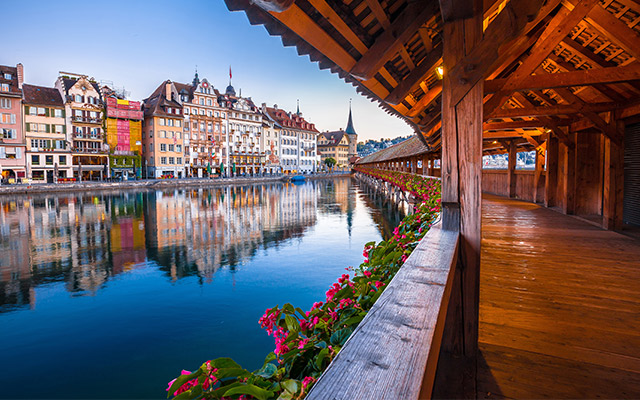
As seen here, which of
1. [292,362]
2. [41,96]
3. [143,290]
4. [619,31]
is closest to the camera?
[292,362]

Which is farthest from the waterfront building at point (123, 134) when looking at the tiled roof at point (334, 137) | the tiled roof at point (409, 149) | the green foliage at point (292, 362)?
the tiled roof at point (334, 137)

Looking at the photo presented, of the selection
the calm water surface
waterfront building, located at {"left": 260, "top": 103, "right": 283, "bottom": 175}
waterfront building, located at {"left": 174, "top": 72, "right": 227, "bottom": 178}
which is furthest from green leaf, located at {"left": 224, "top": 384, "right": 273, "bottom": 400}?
waterfront building, located at {"left": 260, "top": 103, "right": 283, "bottom": 175}

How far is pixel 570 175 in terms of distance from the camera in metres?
9.71

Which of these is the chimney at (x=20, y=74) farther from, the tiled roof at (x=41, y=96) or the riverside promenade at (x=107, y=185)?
the riverside promenade at (x=107, y=185)

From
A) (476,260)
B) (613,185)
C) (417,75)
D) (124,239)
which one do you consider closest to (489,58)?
(476,260)

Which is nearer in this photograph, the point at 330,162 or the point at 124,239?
the point at 124,239

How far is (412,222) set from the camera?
5.28m

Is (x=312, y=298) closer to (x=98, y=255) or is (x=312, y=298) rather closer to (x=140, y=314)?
(x=140, y=314)

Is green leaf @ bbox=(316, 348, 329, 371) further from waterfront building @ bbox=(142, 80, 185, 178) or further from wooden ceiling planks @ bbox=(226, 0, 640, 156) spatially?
waterfront building @ bbox=(142, 80, 185, 178)

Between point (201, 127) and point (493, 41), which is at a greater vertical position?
point (201, 127)

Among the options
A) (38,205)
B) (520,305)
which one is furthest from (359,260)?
(38,205)

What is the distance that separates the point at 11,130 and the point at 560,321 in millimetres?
51847

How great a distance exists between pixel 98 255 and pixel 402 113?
11.1 metres

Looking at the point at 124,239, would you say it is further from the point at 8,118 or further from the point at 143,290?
the point at 8,118
